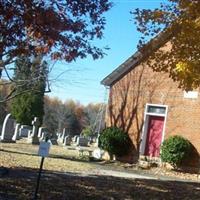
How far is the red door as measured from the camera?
26641mm

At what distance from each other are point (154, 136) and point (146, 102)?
1.80m

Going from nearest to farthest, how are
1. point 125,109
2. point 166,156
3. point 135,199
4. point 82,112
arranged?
1. point 135,199
2. point 166,156
3. point 125,109
4. point 82,112

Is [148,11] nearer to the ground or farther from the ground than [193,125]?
farther from the ground

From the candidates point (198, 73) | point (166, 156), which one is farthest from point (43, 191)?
point (166, 156)

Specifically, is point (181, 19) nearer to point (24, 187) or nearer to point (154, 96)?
point (24, 187)

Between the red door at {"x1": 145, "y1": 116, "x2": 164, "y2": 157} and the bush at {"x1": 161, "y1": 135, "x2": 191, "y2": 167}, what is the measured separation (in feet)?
6.33

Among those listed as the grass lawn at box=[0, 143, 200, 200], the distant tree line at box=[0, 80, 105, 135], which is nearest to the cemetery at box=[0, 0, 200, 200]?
the grass lawn at box=[0, 143, 200, 200]

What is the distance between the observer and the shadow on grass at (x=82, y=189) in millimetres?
11820

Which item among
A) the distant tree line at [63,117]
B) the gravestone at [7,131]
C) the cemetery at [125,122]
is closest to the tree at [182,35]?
the cemetery at [125,122]

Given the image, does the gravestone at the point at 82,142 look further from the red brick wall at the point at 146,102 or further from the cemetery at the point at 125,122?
the red brick wall at the point at 146,102

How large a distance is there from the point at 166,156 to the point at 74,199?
1342cm

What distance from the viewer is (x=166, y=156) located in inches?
966

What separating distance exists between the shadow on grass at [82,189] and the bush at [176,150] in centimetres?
820

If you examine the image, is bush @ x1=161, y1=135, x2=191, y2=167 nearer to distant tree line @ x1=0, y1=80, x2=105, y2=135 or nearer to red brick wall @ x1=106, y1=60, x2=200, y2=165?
red brick wall @ x1=106, y1=60, x2=200, y2=165
